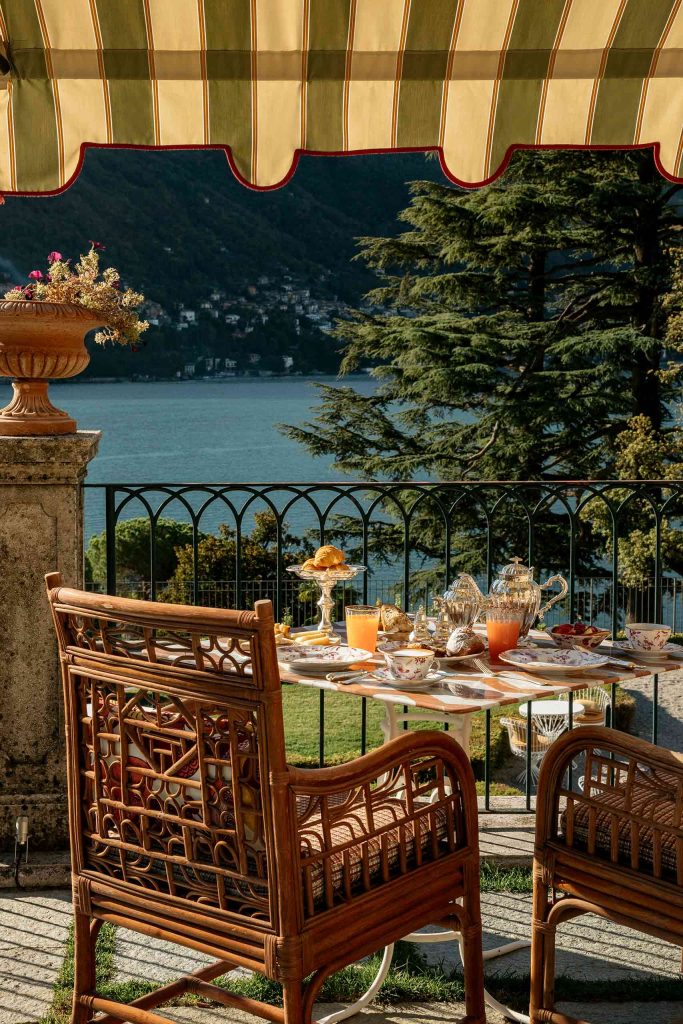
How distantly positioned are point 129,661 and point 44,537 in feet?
4.93

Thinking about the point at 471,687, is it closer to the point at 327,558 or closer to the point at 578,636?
the point at 578,636

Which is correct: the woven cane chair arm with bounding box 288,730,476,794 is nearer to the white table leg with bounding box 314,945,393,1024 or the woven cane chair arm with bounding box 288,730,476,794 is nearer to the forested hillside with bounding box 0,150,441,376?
the white table leg with bounding box 314,945,393,1024

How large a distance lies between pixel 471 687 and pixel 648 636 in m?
0.56

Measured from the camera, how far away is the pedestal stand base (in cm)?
334

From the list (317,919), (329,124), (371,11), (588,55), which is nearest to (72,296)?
(329,124)

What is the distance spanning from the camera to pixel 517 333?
2264cm

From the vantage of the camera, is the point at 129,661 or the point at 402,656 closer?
the point at 129,661

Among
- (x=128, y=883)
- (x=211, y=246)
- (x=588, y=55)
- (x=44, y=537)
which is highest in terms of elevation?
(x=211, y=246)

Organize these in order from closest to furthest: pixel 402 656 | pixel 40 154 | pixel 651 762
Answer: pixel 651 762 < pixel 402 656 < pixel 40 154

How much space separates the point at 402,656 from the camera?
2.36 m

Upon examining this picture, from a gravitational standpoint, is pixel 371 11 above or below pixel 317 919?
above

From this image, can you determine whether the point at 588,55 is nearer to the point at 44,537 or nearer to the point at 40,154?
the point at 40,154

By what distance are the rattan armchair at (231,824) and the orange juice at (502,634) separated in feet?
1.55

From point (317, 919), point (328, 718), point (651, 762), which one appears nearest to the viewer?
point (317, 919)
